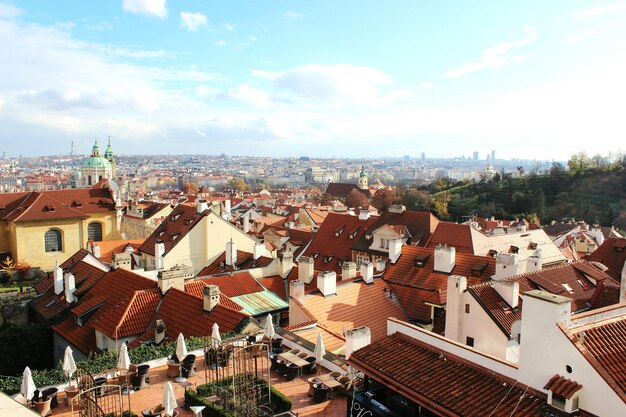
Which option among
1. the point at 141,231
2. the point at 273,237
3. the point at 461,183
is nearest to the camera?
the point at 273,237

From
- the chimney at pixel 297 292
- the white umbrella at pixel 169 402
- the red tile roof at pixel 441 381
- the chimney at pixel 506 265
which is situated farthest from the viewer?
the chimney at pixel 506 265

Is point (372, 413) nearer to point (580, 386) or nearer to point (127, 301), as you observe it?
point (580, 386)

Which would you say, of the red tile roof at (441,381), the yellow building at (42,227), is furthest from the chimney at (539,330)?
the yellow building at (42,227)

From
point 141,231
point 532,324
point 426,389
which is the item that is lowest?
point 141,231

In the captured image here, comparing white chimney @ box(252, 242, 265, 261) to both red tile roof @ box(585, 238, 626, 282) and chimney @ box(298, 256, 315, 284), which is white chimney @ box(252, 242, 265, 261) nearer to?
chimney @ box(298, 256, 315, 284)

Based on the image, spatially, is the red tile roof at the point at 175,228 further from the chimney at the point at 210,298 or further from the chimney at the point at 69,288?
the chimney at the point at 210,298

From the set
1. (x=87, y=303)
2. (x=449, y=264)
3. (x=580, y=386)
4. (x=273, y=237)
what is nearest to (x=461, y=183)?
(x=273, y=237)

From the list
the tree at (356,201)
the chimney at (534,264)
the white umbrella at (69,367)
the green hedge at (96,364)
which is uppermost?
the chimney at (534,264)

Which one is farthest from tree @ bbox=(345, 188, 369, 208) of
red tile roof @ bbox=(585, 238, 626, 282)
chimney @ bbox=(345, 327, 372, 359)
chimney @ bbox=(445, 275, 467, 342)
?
chimney @ bbox=(345, 327, 372, 359)
